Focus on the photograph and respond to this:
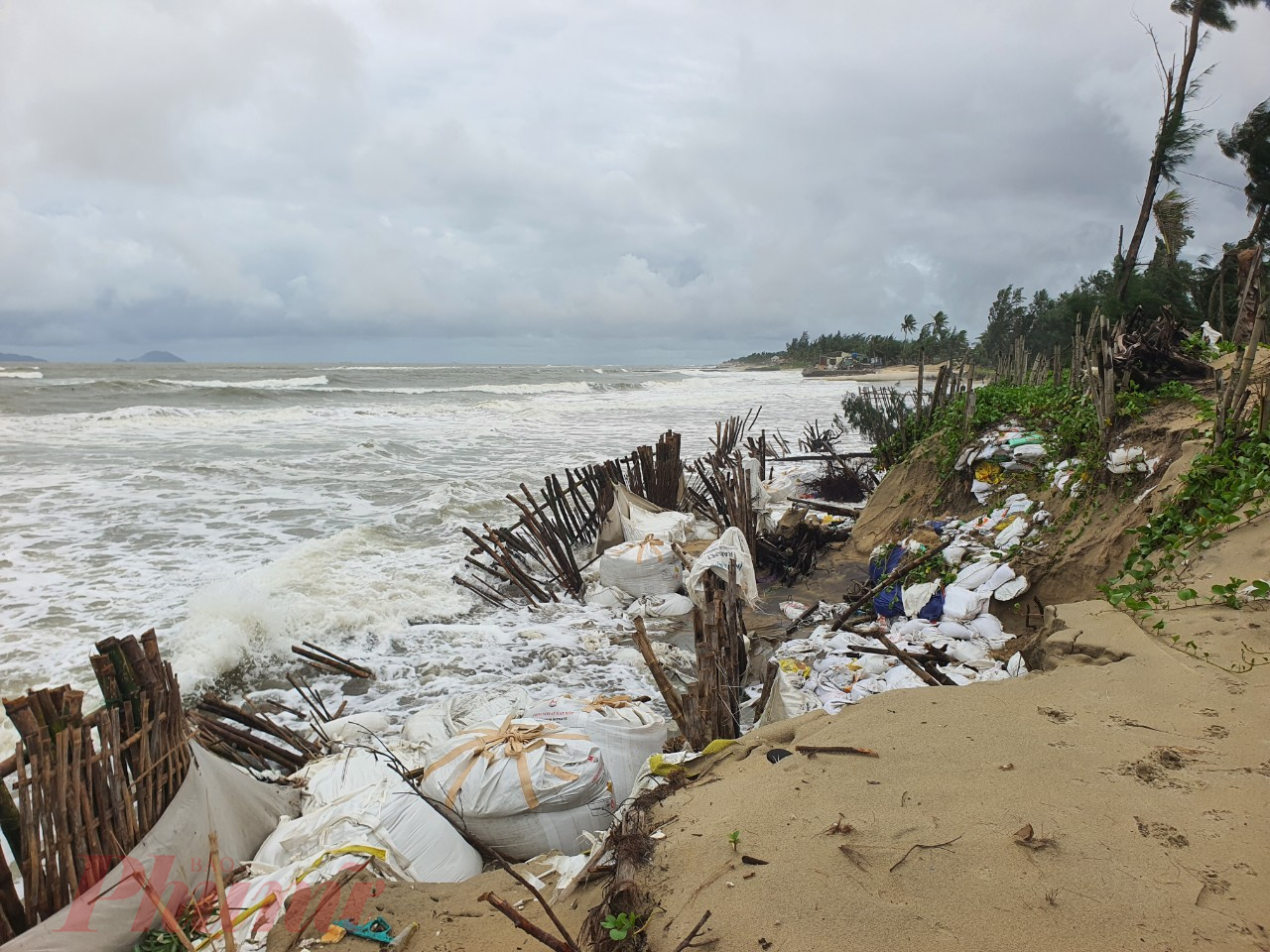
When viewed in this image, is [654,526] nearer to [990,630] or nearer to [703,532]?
[703,532]

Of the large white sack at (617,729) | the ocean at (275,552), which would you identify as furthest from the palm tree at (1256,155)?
the large white sack at (617,729)

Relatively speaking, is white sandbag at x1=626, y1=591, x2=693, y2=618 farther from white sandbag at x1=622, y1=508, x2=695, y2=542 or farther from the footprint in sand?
the footprint in sand

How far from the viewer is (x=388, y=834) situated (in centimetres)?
284

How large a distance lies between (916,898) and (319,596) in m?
6.20

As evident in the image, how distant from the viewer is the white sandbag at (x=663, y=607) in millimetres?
6289

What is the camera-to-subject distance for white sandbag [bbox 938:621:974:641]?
15.1 ft

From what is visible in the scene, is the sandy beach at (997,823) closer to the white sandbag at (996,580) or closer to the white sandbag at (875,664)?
the white sandbag at (875,664)

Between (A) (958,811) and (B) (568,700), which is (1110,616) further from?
(B) (568,700)

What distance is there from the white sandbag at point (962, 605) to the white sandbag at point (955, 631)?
9 centimetres

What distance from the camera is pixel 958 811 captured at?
7.16ft

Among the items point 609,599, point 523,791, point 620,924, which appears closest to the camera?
point 620,924

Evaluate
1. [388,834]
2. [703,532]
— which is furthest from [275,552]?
[388,834]

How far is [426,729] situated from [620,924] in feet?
7.76

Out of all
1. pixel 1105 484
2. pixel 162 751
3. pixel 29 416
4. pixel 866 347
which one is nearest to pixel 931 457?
pixel 1105 484
